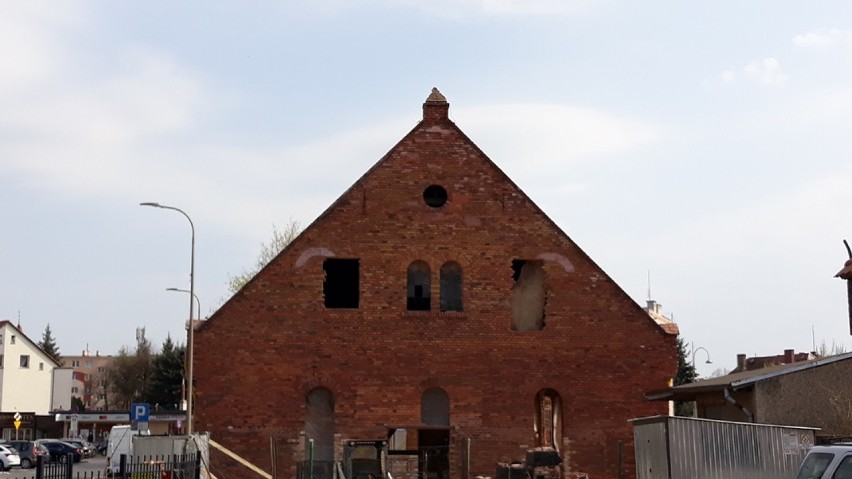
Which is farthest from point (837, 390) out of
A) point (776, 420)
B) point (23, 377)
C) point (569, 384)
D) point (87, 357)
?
point (87, 357)

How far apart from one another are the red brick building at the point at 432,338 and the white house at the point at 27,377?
61.1 metres

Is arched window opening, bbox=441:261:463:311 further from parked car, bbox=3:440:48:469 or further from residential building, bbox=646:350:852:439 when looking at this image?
parked car, bbox=3:440:48:469

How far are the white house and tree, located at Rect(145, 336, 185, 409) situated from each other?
382 inches

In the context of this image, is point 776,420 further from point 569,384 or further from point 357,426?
point 357,426

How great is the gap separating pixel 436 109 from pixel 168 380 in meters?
62.2

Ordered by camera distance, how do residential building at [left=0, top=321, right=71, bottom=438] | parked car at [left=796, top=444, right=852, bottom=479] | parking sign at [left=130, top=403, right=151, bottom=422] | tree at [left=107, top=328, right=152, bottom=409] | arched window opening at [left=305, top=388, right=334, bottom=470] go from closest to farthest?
1. parked car at [left=796, top=444, right=852, bottom=479]
2. arched window opening at [left=305, top=388, right=334, bottom=470]
3. parking sign at [left=130, top=403, right=151, bottom=422]
4. residential building at [left=0, top=321, right=71, bottom=438]
5. tree at [left=107, top=328, right=152, bottom=409]

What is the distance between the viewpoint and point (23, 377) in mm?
88312

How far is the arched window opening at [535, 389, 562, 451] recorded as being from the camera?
31.7 m

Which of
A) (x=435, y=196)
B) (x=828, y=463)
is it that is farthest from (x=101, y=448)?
(x=828, y=463)

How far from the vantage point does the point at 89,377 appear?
165m

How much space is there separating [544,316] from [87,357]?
513 feet

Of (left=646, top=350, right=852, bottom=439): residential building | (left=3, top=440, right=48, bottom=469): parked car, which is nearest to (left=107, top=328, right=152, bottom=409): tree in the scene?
(left=3, top=440, right=48, bottom=469): parked car

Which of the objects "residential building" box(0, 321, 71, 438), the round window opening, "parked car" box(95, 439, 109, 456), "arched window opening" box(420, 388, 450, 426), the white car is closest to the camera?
"arched window opening" box(420, 388, 450, 426)

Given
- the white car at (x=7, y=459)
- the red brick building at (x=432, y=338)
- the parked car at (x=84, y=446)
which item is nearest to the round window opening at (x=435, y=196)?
the red brick building at (x=432, y=338)
